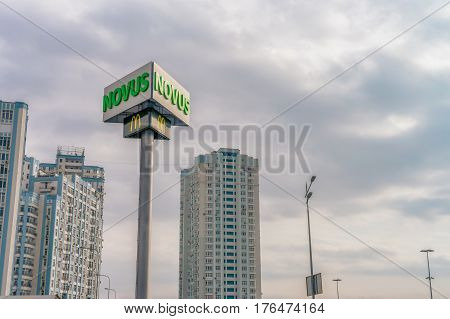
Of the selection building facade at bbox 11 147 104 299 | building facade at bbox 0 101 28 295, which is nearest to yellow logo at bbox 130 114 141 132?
building facade at bbox 0 101 28 295

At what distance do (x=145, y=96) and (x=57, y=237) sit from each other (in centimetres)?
8035

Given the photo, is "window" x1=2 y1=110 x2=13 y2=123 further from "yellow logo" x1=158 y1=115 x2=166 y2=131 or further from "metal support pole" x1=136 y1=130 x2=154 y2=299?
"metal support pole" x1=136 y1=130 x2=154 y2=299

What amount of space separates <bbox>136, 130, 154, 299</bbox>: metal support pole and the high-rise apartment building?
125 m

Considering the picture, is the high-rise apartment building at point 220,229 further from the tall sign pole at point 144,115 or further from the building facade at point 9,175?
the tall sign pole at point 144,115

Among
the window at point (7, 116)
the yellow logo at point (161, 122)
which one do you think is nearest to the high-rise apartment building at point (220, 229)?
the window at point (7, 116)

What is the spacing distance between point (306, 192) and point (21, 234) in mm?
86029

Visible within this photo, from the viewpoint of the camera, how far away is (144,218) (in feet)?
143

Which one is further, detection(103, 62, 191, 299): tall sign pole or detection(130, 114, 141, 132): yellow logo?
detection(130, 114, 141, 132): yellow logo

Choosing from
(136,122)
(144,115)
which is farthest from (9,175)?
(144,115)

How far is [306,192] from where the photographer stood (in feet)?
127

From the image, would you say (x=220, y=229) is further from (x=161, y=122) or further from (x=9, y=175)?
(x=161, y=122)

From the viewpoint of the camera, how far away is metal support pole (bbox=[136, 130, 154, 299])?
4181cm
